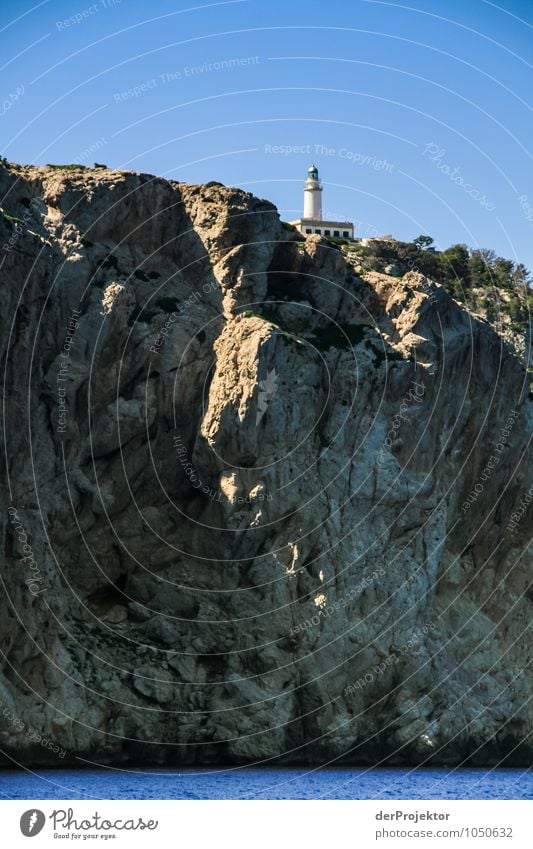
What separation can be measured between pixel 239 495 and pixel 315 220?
2097 inches

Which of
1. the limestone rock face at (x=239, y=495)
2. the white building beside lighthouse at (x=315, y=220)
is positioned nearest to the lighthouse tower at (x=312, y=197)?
the white building beside lighthouse at (x=315, y=220)

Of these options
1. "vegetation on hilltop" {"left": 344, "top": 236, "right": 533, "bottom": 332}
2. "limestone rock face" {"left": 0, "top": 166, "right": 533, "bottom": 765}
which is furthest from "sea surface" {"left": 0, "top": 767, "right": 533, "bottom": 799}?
"vegetation on hilltop" {"left": 344, "top": 236, "right": 533, "bottom": 332}

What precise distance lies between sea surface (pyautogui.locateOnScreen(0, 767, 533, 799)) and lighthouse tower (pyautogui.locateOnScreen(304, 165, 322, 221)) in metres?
63.0

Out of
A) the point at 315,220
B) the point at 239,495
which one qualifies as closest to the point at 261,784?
the point at 239,495

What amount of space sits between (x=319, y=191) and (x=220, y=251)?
1873 inches

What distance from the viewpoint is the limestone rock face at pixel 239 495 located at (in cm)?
10456

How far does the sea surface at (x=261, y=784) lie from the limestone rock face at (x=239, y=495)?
2.87 metres

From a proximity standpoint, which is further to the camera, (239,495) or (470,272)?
(470,272)

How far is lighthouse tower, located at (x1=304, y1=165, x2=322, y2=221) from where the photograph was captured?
161625mm

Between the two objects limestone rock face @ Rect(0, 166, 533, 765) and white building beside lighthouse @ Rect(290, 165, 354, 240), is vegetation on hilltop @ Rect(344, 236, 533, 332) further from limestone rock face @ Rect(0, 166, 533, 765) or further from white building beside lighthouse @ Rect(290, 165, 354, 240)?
limestone rock face @ Rect(0, 166, 533, 765)

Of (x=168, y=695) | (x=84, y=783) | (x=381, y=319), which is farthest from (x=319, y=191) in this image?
(x=84, y=783)

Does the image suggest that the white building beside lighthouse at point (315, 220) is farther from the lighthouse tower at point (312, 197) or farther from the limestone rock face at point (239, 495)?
the limestone rock face at point (239, 495)

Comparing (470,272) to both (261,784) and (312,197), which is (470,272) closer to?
(312,197)

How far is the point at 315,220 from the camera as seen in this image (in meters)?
160
